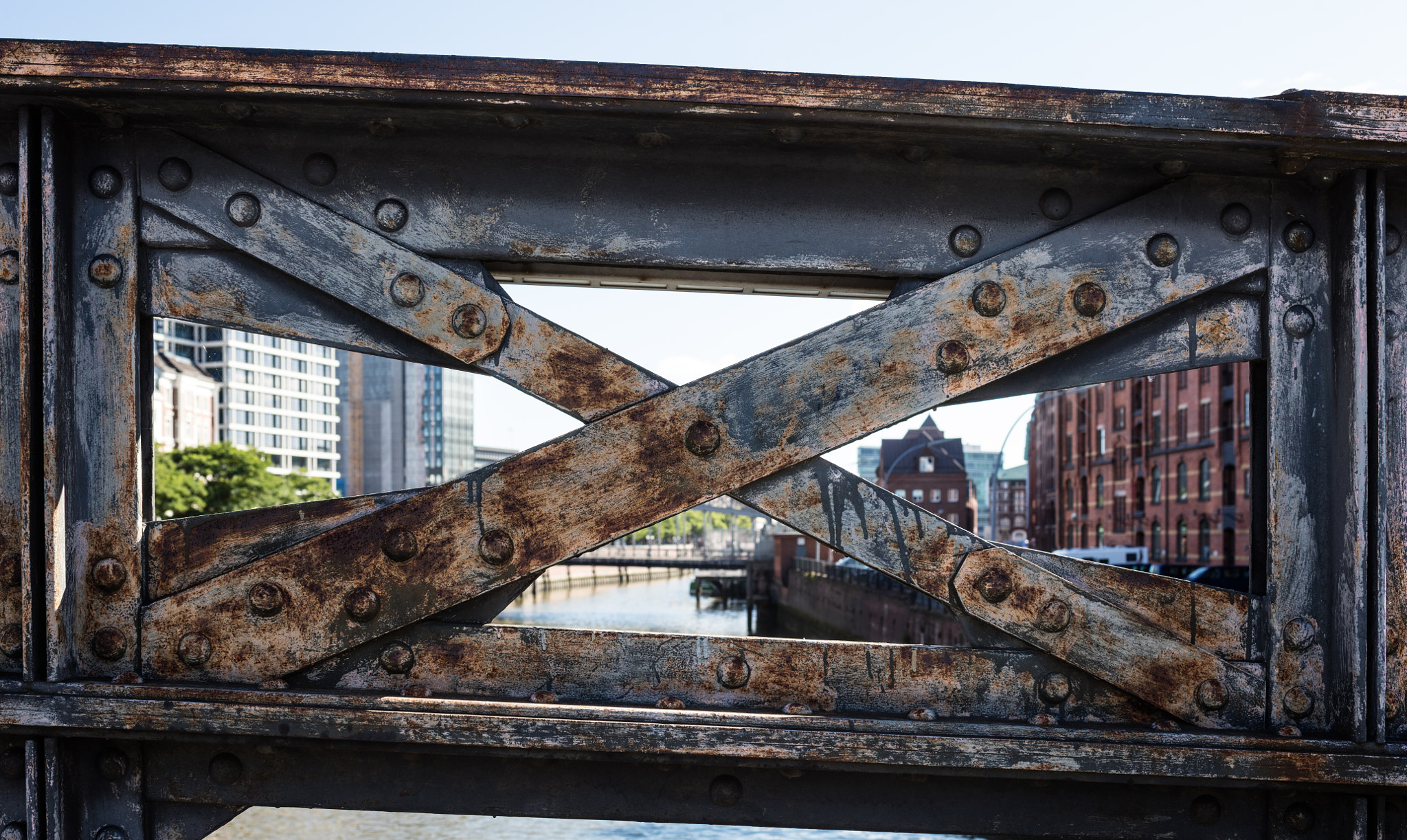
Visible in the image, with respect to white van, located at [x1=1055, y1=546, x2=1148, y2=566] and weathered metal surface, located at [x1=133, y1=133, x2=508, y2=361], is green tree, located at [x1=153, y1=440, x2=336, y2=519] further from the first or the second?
weathered metal surface, located at [x1=133, y1=133, x2=508, y2=361]

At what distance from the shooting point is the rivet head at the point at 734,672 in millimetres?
3027

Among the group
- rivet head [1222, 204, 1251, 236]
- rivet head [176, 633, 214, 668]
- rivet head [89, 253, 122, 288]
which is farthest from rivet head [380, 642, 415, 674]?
rivet head [1222, 204, 1251, 236]

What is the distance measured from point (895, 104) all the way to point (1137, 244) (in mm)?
803

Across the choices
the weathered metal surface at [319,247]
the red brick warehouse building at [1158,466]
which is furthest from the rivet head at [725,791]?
the red brick warehouse building at [1158,466]

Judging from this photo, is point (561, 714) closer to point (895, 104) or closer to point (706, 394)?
point (706, 394)

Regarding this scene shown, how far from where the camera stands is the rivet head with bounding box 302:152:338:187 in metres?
3.10

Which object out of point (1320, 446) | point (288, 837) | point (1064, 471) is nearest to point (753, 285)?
point (1320, 446)

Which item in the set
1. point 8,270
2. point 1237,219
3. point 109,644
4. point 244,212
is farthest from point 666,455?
Answer: point 8,270

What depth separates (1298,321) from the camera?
306 centimetres

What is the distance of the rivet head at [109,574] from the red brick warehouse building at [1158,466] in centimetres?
4958

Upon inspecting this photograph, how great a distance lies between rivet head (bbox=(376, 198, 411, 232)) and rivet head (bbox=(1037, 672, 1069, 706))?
6.99ft

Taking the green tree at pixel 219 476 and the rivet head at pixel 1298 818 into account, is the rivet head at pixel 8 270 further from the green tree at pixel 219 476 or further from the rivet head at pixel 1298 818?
the green tree at pixel 219 476

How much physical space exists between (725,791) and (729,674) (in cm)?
31

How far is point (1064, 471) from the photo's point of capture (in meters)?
82.6
